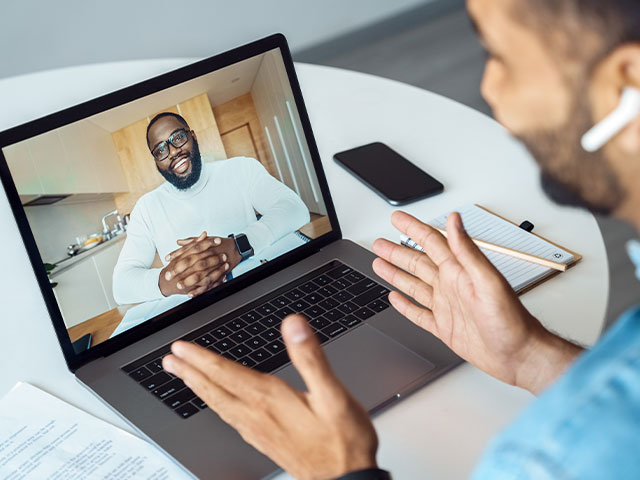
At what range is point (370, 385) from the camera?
3.05 ft

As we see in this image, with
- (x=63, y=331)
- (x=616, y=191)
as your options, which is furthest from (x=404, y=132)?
(x=616, y=191)

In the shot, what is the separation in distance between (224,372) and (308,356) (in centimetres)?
14

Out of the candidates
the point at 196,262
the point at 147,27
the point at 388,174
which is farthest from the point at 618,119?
the point at 147,27

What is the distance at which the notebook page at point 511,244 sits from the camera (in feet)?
3.54

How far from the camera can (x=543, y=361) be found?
881mm

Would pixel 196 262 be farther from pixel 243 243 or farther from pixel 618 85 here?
pixel 618 85

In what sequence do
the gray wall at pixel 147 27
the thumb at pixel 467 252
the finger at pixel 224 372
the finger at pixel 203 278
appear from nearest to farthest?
1. the finger at pixel 224 372
2. the thumb at pixel 467 252
3. the finger at pixel 203 278
4. the gray wall at pixel 147 27

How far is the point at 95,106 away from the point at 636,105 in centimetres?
73

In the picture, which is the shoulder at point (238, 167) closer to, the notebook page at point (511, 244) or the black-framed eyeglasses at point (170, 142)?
the black-framed eyeglasses at point (170, 142)

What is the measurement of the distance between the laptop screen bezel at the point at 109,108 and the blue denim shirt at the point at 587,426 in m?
0.64

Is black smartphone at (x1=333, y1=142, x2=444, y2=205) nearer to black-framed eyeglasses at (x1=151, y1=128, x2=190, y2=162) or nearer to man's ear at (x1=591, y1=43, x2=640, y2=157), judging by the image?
black-framed eyeglasses at (x1=151, y1=128, x2=190, y2=162)

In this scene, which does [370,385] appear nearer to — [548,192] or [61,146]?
[548,192]

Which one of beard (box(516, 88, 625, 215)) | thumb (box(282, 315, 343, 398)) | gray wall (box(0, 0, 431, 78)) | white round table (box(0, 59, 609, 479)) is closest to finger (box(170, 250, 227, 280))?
white round table (box(0, 59, 609, 479))

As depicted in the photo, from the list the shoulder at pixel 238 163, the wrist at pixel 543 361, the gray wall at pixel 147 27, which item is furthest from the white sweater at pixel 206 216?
the gray wall at pixel 147 27
